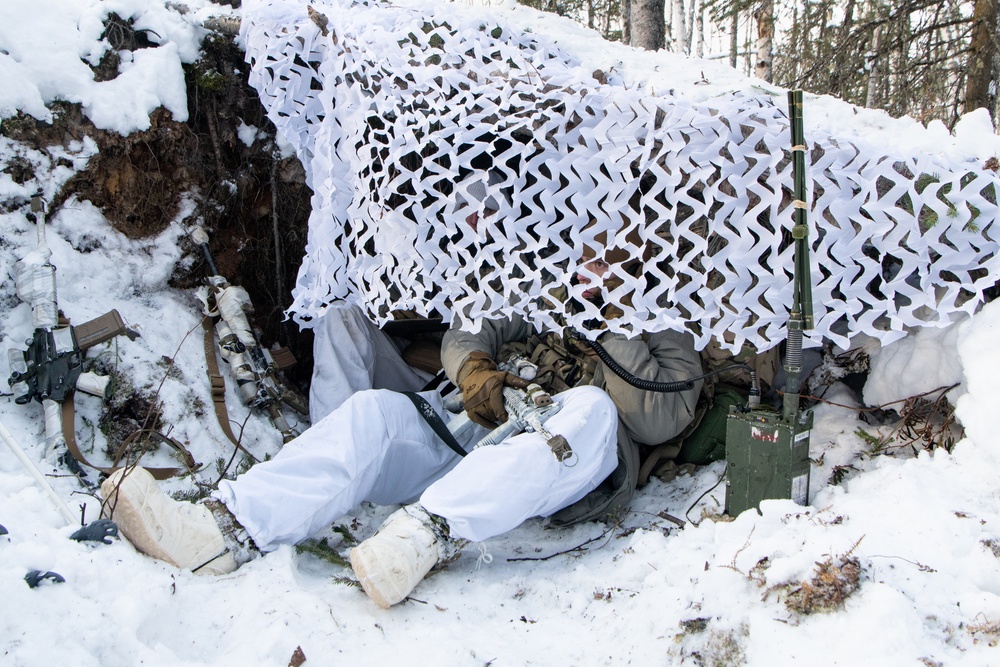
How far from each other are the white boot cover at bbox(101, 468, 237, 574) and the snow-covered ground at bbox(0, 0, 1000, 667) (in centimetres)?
8

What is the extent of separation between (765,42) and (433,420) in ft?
22.8

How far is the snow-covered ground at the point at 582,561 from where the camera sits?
6.08 feet

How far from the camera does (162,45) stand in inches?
156

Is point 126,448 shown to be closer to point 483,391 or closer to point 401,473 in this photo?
point 401,473

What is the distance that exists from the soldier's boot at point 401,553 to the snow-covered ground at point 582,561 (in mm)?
100

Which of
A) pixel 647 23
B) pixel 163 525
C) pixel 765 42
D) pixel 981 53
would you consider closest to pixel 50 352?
pixel 163 525

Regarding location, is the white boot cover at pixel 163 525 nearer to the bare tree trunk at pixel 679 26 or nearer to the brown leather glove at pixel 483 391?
the brown leather glove at pixel 483 391

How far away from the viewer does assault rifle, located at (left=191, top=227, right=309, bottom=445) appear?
3.66m

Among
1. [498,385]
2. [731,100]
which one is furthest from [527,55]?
[498,385]

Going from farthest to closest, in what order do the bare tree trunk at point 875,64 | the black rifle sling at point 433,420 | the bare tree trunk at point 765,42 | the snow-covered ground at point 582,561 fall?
the bare tree trunk at point 765,42 < the bare tree trunk at point 875,64 < the black rifle sling at point 433,420 < the snow-covered ground at point 582,561

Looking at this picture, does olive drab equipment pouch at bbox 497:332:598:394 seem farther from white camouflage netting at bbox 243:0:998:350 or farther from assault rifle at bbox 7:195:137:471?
assault rifle at bbox 7:195:137:471

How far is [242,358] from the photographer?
146 inches

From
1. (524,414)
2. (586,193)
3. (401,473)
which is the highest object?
(586,193)

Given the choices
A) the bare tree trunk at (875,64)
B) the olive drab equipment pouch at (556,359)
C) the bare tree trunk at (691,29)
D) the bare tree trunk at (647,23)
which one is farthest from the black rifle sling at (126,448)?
the bare tree trunk at (691,29)
